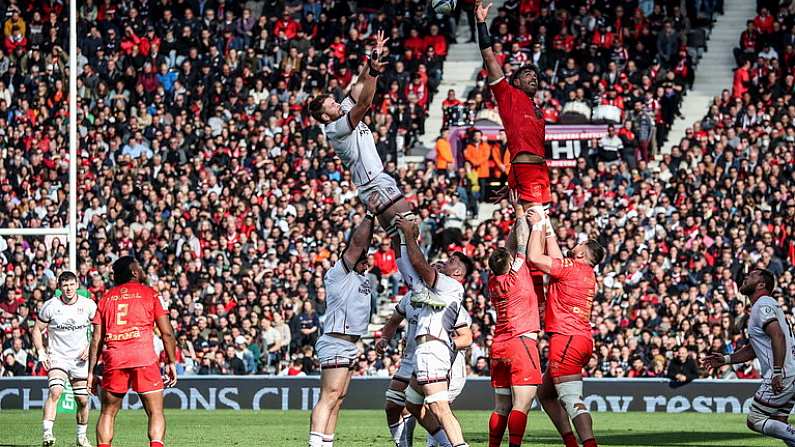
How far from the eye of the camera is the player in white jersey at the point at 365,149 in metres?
12.4

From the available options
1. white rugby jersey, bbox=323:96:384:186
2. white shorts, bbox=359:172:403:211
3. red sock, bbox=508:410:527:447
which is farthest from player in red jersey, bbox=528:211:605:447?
white rugby jersey, bbox=323:96:384:186

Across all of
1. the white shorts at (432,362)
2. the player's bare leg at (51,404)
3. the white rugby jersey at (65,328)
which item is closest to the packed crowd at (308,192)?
the white rugby jersey at (65,328)

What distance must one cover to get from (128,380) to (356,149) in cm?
334

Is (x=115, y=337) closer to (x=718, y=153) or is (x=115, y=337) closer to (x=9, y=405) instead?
(x=9, y=405)

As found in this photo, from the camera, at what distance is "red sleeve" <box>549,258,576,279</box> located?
43.5ft

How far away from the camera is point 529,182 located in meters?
13.1

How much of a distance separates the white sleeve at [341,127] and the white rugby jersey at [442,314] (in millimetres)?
1591

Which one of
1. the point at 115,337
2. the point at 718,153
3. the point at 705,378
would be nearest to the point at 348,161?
the point at 115,337

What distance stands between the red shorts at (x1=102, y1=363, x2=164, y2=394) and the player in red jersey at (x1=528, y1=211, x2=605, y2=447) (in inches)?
155

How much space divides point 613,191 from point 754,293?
46.6ft

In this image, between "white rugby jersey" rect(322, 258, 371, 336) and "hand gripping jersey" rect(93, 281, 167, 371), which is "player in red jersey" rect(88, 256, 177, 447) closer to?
"hand gripping jersey" rect(93, 281, 167, 371)

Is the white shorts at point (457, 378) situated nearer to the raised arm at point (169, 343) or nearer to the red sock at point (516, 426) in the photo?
the red sock at point (516, 426)

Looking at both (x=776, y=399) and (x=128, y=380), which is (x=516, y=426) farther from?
(x=128, y=380)

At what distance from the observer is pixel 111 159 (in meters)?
30.8
